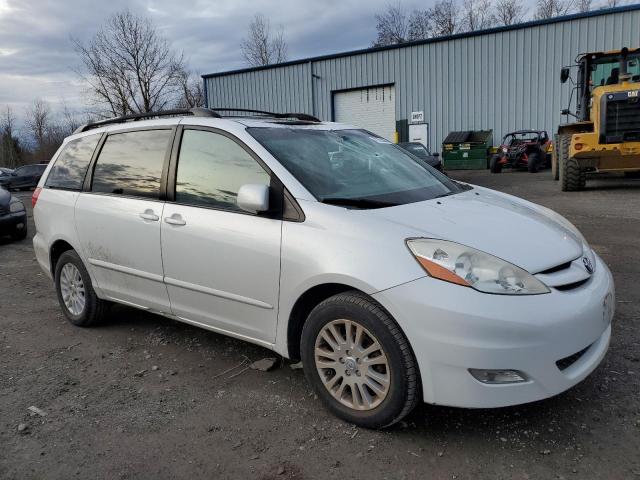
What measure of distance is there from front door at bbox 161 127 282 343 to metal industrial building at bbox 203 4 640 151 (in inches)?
859

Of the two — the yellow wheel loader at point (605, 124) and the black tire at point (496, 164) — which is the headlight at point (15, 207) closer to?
the yellow wheel loader at point (605, 124)

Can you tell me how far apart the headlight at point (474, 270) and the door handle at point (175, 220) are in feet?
5.29

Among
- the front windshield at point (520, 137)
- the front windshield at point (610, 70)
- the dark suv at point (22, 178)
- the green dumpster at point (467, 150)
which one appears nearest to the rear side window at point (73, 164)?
the front windshield at point (610, 70)

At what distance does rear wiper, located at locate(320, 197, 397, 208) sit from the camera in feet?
9.71

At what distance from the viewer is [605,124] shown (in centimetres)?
1159

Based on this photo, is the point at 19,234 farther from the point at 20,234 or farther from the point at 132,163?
the point at 132,163

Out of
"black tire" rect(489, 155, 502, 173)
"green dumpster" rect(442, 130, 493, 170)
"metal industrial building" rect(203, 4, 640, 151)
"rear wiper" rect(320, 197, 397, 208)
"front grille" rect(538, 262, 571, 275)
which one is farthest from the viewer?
"green dumpster" rect(442, 130, 493, 170)

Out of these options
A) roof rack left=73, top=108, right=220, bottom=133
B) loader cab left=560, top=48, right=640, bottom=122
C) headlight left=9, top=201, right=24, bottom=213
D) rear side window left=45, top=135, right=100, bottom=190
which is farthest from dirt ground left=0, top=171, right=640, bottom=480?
loader cab left=560, top=48, right=640, bottom=122

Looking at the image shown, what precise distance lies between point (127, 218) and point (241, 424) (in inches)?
69.5

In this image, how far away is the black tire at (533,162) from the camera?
19562 mm

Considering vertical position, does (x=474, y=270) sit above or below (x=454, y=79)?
below

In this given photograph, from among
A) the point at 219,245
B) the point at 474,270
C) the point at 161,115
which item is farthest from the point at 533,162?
the point at 474,270

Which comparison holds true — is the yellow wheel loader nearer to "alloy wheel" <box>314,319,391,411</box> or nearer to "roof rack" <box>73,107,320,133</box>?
"roof rack" <box>73,107,320,133</box>

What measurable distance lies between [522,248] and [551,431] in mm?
931
